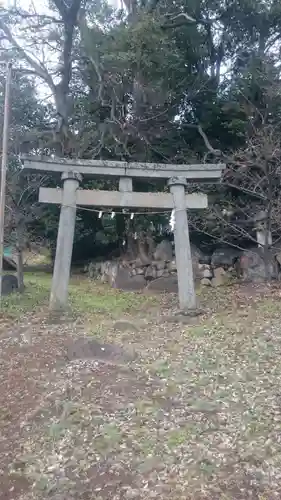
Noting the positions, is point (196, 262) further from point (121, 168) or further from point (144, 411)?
point (144, 411)

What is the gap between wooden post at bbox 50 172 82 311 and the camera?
857cm

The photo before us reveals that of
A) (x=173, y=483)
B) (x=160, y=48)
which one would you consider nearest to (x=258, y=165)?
(x=160, y=48)

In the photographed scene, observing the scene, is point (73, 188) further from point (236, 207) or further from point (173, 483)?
point (173, 483)

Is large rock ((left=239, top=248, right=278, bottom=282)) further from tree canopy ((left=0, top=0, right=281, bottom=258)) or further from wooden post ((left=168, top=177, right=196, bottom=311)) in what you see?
wooden post ((left=168, top=177, right=196, bottom=311))

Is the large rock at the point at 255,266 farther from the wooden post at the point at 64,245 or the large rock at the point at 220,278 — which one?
the wooden post at the point at 64,245

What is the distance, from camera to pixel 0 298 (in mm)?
9922

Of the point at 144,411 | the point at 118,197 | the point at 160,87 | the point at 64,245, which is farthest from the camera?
the point at 160,87

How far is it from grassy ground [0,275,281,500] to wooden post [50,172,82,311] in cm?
52

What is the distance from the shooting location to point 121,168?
8977mm

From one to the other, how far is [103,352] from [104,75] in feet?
26.9

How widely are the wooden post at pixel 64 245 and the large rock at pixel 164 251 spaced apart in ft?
15.6

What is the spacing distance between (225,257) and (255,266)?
110 cm

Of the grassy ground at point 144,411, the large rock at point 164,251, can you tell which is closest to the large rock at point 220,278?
the large rock at point 164,251

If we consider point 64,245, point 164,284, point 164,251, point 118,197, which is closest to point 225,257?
point 164,251
